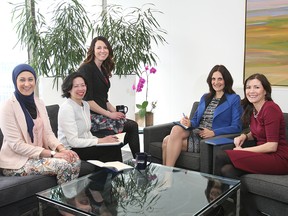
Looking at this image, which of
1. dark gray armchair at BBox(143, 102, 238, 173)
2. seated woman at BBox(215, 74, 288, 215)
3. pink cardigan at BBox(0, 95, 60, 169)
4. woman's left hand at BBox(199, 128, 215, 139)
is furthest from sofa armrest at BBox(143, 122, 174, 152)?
pink cardigan at BBox(0, 95, 60, 169)

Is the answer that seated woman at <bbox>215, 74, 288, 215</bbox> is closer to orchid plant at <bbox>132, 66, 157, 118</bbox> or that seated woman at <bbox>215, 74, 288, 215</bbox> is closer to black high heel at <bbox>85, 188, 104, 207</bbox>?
black high heel at <bbox>85, 188, 104, 207</bbox>

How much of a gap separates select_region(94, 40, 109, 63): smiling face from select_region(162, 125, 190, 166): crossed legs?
1.03 metres

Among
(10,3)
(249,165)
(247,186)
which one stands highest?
(10,3)

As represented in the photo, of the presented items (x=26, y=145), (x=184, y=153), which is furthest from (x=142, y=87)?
(x=26, y=145)

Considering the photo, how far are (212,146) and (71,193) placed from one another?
1248 millimetres

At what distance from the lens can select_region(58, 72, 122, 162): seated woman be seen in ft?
8.94

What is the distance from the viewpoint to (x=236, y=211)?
2291 millimetres

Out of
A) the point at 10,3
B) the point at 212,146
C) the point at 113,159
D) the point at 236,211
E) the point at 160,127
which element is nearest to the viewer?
the point at 236,211

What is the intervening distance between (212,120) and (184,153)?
0.44 m

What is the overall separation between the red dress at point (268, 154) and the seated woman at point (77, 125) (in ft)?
3.45

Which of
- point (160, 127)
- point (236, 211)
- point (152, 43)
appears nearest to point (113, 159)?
point (160, 127)

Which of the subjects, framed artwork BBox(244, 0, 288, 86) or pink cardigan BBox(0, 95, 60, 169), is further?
framed artwork BBox(244, 0, 288, 86)

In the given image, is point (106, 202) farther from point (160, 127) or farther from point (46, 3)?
point (46, 3)

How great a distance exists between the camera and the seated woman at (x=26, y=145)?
236 centimetres
